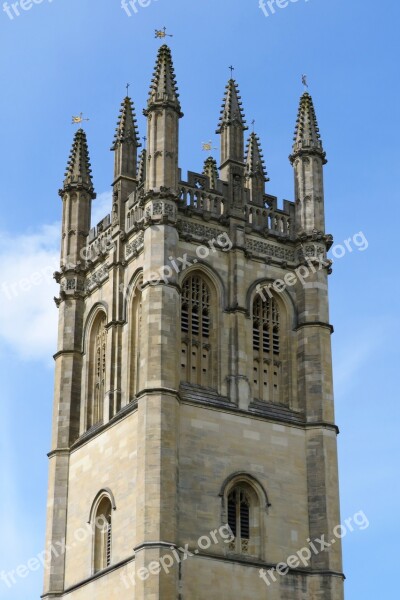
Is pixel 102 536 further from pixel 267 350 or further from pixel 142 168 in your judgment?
pixel 142 168

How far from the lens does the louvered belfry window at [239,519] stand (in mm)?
48781

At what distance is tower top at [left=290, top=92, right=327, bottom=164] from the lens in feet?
187

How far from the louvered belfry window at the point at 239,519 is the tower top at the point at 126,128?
592 inches

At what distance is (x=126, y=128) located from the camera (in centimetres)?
5706

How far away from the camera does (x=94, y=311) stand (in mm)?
55375

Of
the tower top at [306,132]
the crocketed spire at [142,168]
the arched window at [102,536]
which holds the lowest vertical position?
the arched window at [102,536]

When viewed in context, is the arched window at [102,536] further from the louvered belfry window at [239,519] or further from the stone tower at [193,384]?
the louvered belfry window at [239,519]

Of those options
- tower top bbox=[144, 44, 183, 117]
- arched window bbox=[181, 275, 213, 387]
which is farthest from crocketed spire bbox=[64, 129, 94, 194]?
arched window bbox=[181, 275, 213, 387]

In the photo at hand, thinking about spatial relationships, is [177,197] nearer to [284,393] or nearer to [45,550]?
[284,393]

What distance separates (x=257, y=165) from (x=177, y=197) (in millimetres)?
7543

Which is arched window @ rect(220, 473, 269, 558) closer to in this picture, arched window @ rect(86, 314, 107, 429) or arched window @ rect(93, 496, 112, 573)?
arched window @ rect(93, 496, 112, 573)

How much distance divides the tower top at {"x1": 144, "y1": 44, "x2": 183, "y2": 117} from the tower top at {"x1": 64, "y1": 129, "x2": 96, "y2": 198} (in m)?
6.00

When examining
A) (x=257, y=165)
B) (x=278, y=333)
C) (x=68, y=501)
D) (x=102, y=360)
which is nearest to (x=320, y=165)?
(x=257, y=165)

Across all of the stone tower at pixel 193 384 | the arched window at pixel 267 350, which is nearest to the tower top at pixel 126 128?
the stone tower at pixel 193 384
